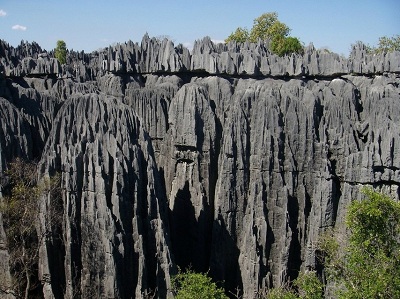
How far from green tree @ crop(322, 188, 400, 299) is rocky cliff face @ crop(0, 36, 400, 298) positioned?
6.29 m

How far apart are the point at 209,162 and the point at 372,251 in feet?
34.3

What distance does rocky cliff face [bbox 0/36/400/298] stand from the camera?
15805mm

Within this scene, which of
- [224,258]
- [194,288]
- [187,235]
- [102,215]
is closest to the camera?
[102,215]

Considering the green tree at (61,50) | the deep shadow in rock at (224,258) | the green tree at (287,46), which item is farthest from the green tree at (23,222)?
the green tree at (61,50)

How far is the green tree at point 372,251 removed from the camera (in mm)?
12789

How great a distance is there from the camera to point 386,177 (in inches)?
810

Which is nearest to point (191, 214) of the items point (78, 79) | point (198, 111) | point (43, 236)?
point (198, 111)

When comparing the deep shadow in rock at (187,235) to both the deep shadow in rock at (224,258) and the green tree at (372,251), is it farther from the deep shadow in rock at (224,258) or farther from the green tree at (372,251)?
the green tree at (372,251)

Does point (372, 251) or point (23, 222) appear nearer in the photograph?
point (372, 251)

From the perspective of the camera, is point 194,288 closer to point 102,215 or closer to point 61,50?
point 102,215

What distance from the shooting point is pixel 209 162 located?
22719mm

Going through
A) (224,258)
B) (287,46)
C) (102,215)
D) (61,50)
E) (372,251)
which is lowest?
(224,258)

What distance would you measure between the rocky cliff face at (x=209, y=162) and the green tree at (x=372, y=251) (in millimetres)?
6294

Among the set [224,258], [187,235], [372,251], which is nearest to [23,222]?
[187,235]
